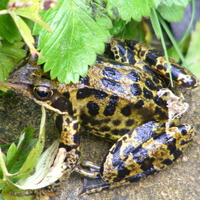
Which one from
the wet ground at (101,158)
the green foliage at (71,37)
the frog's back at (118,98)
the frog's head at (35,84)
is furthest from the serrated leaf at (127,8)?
the wet ground at (101,158)

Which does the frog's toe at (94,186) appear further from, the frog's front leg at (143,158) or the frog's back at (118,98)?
the frog's back at (118,98)

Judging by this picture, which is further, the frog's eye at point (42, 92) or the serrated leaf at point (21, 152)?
the frog's eye at point (42, 92)

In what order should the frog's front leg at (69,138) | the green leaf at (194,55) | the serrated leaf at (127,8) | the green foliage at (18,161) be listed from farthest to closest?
1. the green leaf at (194,55)
2. the frog's front leg at (69,138)
3. the serrated leaf at (127,8)
4. the green foliage at (18,161)

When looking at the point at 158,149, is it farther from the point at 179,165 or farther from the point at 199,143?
the point at 199,143

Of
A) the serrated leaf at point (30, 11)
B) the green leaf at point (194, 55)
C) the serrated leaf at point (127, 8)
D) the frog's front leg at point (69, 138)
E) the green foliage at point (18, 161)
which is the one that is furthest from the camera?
the green leaf at point (194, 55)

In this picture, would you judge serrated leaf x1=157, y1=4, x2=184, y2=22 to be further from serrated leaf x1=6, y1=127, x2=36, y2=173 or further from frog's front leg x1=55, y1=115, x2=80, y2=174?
serrated leaf x1=6, y1=127, x2=36, y2=173

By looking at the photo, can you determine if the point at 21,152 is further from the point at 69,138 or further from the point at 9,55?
the point at 9,55

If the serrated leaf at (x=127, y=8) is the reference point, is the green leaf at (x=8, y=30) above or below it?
below
